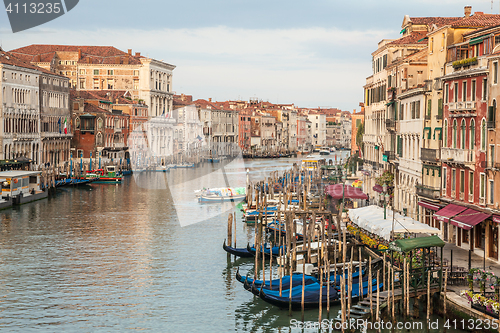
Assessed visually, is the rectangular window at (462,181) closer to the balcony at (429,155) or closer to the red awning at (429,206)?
the red awning at (429,206)

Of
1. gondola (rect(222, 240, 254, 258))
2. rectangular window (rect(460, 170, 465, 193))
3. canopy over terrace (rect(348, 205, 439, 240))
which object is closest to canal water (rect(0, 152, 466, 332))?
gondola (rect(222, 240, 254, 258))

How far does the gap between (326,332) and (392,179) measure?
52.9ft

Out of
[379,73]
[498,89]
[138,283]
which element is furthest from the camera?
[379,73]

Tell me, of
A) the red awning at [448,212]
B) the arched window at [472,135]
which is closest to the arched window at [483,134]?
the arched window at [472,135]

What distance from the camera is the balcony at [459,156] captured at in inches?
786

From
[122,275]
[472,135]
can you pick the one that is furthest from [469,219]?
[122,275]

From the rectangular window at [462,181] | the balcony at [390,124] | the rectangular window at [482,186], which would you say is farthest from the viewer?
the balcony at [390,124]

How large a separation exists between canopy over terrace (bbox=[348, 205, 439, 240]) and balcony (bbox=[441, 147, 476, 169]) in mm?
2170

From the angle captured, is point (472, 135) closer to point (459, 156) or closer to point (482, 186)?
point (459, 156)

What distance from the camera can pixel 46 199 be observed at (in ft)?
137

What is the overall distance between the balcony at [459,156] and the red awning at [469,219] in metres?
1.36

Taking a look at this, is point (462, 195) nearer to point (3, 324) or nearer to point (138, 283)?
point (138, 283)

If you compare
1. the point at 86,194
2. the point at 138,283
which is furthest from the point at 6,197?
the point at 138,283

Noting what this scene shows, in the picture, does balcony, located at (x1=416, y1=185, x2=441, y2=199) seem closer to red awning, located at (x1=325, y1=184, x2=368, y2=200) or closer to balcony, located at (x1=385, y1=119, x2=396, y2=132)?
balcony, located at (x1=385, y1=119, x2=396, y2=132)
